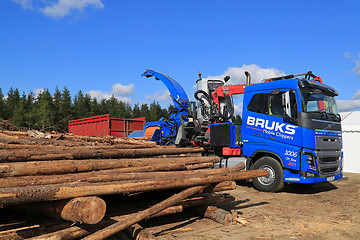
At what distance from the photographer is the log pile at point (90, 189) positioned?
355 centimetres

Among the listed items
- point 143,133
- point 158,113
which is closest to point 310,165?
point 143,133

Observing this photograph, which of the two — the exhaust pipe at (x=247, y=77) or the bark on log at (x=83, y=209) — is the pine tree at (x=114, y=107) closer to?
the exhaust pipe at (x=247, y=77)

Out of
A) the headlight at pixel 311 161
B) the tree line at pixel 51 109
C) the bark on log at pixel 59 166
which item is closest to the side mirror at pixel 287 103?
the headlight at pixel 311 161

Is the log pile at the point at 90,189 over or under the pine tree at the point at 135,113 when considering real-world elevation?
under

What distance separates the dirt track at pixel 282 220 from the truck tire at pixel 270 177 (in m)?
0.23

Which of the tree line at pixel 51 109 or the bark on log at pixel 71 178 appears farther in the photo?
the tree line at pixel 51 109

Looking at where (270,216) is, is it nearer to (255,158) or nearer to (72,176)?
(255,158)

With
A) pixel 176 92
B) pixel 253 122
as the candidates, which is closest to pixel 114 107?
pixel 176 92

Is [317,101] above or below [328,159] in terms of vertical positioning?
above

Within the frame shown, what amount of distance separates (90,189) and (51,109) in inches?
2385

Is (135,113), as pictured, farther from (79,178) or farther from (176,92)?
(79,178)

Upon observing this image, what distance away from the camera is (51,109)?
193 feet

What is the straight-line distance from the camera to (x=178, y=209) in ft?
17.3

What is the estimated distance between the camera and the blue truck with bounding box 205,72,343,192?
25.1ft
